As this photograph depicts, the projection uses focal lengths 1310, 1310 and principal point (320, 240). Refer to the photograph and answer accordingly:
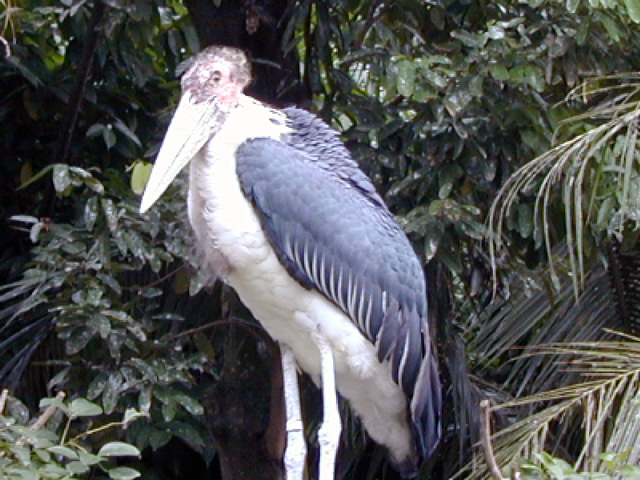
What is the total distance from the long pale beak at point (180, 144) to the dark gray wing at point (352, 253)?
0.13 m

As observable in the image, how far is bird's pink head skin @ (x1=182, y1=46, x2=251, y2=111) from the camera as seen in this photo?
3.87m

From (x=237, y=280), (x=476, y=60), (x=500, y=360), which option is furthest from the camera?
(x=500, y=360)

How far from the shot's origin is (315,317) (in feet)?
12.6

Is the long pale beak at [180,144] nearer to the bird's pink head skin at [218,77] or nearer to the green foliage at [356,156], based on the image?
the bird's pink head skin at [218,77]

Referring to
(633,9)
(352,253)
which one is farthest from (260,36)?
(633,9)

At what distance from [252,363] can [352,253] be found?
39.6 inches

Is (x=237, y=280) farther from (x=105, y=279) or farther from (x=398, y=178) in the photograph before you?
(x=398, y=178)

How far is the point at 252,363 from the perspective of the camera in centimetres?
474

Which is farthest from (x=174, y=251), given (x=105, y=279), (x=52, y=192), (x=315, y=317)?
(x=52, y=192)

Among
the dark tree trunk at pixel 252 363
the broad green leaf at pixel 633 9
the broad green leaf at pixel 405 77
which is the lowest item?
the dark tree trunk at pixel 252 363

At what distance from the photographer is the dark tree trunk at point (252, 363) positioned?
4582 millimetres

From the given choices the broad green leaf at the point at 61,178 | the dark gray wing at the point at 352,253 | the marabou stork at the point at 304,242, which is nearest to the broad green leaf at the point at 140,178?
the broad green leaf at the point at 61,178

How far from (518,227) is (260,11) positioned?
117cm

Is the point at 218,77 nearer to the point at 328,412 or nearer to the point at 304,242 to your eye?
the point at 304,242
